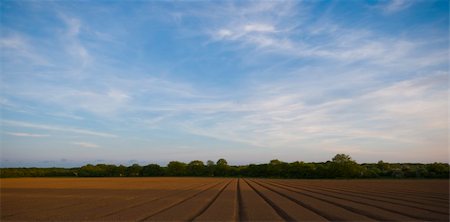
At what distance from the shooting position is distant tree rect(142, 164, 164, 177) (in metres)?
120

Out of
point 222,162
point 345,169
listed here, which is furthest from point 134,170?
point 345,169

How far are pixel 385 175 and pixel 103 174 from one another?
279 feet

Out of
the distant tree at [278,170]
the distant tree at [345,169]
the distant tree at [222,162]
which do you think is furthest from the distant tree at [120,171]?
the distant tree at [345,169]

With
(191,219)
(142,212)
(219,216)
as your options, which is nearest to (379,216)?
(219,216)

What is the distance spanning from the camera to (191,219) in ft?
41.0

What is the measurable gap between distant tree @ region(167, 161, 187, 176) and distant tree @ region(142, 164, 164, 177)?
119 inches

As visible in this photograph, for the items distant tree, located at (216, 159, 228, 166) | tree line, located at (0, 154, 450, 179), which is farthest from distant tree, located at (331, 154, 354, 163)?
distant tree, located at (216, 159, 228, 166)

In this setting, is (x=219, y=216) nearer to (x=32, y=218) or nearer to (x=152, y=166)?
(x=32, y=218)

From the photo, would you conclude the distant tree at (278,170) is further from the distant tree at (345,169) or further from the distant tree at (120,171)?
the distant tree at (120,171)

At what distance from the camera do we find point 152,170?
121m

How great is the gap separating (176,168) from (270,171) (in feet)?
116

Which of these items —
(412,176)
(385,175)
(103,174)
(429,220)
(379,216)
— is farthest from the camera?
(103,174)

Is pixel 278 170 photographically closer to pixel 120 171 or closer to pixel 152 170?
pixel 152 170

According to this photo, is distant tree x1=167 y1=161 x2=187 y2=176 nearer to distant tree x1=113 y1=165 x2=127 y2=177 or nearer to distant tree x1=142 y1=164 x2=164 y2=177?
distant tree x1=142 y1=164 x2=164 y2=177
